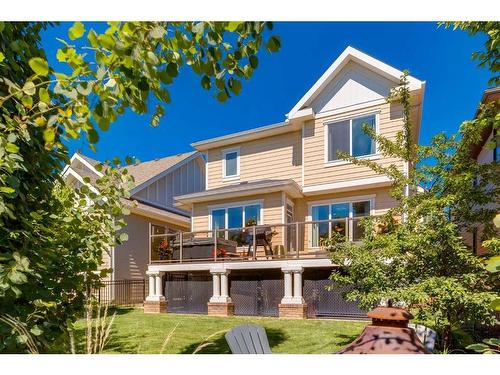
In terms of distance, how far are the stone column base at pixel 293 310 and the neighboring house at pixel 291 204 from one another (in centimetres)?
4

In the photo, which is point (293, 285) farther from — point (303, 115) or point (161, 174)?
point (161, 174)

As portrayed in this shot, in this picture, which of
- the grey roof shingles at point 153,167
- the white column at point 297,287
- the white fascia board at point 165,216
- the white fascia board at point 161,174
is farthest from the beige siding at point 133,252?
the white column at point 297,287

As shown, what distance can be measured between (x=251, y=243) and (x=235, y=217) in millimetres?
1804

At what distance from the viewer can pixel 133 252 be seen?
14.1m

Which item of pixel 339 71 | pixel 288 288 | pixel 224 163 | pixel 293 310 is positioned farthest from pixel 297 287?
pixel 339 71

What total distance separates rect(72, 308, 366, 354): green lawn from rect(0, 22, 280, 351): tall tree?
221cm

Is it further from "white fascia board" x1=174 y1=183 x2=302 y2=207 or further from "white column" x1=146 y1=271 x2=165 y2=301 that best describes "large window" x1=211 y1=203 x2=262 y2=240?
"white column" x1=146 y1=271 x2=165 y2=301

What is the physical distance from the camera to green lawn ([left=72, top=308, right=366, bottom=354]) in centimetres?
549

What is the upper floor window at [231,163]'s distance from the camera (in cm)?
1315

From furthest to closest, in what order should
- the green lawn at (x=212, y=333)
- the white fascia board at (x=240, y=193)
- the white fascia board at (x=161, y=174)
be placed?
the white fascia board at (x=161, y=174)
the white fascia board at (x=240, y=193)
the green lawn at (x=212, y=333)

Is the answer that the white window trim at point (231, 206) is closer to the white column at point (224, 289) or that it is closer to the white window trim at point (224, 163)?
the white window trim at point (224, 163)

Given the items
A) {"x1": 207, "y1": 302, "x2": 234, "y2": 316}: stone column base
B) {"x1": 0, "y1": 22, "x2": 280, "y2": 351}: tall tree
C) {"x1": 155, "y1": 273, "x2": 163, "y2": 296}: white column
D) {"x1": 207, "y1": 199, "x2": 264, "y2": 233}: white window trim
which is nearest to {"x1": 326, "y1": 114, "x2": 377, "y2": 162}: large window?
{"x1": 207, "y1": 199, "x2": 264, "y2": 233}: white window trim

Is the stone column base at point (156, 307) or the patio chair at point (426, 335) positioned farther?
the stone column base at point (156, 307)

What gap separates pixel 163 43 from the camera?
1554mm
